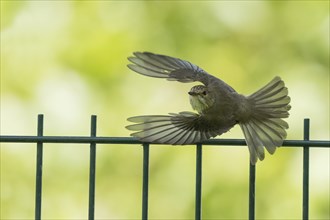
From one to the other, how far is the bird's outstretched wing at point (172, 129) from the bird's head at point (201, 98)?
0.04 m

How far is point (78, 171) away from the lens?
18.4 feet

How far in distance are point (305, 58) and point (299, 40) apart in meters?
0.12

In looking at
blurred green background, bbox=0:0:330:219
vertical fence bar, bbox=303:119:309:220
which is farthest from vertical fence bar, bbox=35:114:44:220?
blurred green background, bbox=0:0:330:219

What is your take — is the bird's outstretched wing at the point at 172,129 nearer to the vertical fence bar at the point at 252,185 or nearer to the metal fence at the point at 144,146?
the metal fence at the point at 144,146

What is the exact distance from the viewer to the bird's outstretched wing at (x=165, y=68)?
136 inches

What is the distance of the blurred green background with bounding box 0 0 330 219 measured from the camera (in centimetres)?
548

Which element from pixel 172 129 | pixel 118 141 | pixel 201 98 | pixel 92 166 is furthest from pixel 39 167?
pixel 201 98

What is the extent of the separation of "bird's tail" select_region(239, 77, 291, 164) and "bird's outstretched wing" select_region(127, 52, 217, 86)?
20 centimetres

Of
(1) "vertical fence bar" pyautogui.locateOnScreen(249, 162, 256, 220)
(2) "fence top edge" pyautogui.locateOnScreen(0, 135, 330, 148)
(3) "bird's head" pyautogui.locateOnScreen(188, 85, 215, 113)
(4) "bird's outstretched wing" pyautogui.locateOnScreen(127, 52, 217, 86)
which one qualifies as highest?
(4) "bird's outstretched wing" pyautogui.locateOnScreen(127, 52, 217, 86)

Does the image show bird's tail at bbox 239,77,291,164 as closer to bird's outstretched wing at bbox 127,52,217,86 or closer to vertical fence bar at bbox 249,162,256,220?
vertical fence bar at bbox 249,162,256,220

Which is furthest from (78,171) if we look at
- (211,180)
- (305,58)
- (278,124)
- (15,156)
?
(278,124)

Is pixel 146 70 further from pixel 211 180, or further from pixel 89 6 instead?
pixel 89 6

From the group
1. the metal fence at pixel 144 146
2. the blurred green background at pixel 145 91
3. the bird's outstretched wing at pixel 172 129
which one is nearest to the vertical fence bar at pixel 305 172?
the metal fence at pixel 144 146

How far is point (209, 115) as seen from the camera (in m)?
3.61
